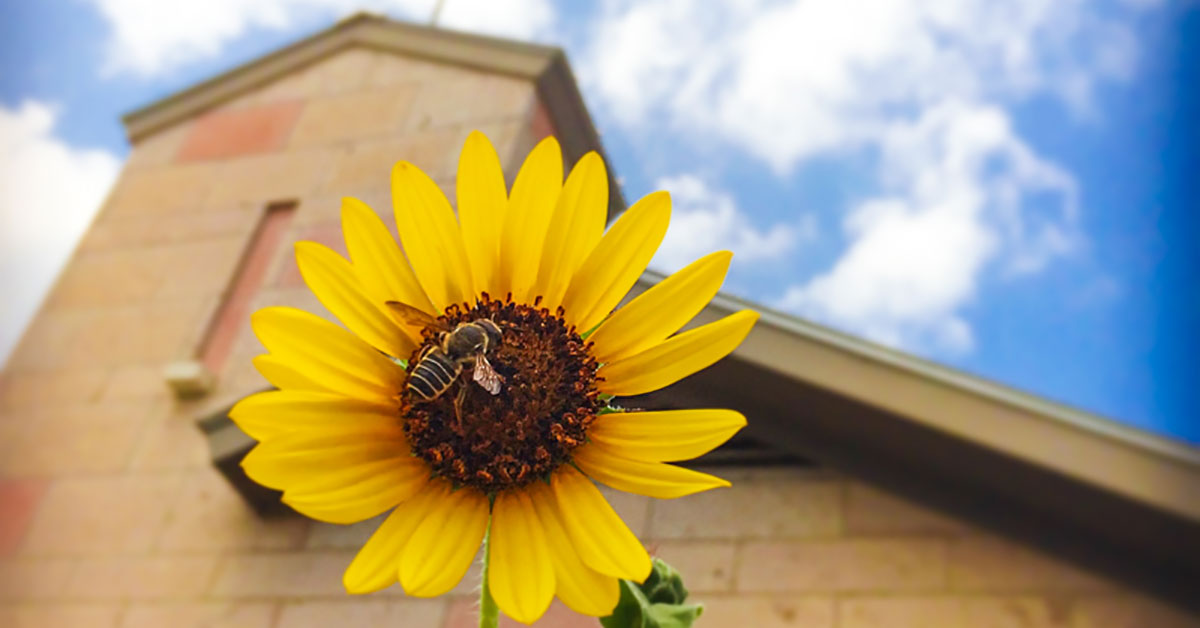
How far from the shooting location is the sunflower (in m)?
0.32

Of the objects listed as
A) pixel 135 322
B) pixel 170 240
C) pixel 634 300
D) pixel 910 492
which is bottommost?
pixel 634 300

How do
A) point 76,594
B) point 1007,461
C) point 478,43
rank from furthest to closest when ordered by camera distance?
point 478,43 < point 1007,461 < point 76,594

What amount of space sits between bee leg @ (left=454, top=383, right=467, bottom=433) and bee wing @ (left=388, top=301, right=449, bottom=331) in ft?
0.12

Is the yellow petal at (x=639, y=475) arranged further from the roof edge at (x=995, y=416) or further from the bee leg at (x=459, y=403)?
the roof edge at (x=995, y=416)

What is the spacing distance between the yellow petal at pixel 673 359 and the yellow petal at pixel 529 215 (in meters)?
0.06

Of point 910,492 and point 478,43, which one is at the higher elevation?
point 478,43

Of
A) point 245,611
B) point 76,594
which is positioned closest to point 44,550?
point 76,594

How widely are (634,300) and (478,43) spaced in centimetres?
115

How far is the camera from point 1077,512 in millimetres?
1082

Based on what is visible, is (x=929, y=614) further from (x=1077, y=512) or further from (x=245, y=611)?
(x=245, y=611)

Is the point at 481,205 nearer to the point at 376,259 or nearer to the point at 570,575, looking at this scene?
the point at 376,259

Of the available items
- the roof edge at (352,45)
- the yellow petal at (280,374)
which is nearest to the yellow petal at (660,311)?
the yellow petal at (280,374)

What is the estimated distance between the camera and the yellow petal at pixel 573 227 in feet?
1.20

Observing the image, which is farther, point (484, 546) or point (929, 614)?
point (929, 614)
